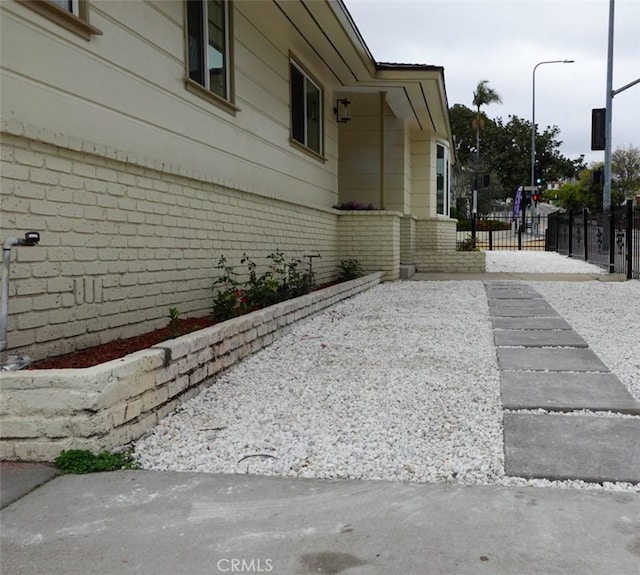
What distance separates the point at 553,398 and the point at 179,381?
2.63m

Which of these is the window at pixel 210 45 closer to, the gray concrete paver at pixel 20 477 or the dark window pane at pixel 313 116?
the dark window pane at pixel 313 116

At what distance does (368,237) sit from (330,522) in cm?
1031

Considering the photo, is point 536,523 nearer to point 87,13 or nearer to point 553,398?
point 553,398

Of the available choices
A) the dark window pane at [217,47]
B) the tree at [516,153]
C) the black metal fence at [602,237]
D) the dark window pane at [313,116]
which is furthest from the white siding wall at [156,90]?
the tree at [516,153]

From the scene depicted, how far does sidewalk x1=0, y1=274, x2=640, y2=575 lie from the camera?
2314mm

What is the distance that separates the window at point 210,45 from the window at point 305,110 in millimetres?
2715

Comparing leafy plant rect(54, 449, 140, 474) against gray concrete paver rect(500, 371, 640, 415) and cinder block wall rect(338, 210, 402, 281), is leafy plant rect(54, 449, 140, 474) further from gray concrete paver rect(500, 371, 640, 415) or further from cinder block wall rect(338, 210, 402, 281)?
cinder block wall rect(338, 210, 402, 281)

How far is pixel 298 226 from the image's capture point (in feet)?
32.8

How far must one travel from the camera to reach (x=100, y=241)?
4.76 m

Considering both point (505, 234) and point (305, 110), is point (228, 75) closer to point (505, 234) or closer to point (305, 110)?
point (305, 110)

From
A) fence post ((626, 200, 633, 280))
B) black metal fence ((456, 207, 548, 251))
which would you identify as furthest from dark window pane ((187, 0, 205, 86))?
black metal fence ((456, 207, 548, 251))

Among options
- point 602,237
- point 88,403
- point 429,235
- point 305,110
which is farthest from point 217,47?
point 602,237

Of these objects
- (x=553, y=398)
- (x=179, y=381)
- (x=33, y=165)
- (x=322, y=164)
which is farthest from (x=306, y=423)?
(x=322, y=164)

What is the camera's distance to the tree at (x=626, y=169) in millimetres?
54438
